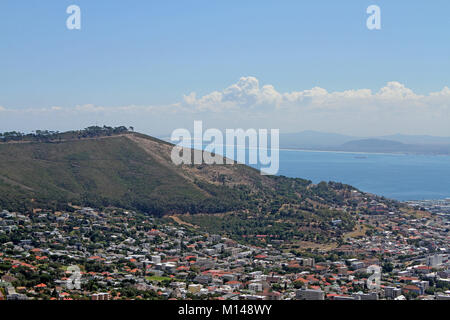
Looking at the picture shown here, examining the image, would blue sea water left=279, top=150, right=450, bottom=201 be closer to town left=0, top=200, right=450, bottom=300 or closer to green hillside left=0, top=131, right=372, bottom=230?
green hillside left=0, top=131, right=372, bottom=230

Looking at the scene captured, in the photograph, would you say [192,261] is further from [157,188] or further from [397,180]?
[397,180]

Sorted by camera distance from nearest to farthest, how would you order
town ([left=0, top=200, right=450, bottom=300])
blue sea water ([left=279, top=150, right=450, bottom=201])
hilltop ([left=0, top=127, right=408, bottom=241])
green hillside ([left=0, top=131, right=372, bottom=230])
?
town ([left=0, top=200, right=450, bottom=300]) → hilltop ([left=0, top=127, right=408, bottom=241]) → green hillside ([left=0, top=131, right=372, bottom=230]) → blue sea water ([left=279, top=150, right=450, bottom=201])

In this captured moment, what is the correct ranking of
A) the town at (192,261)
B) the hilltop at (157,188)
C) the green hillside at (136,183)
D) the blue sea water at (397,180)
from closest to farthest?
the town at (192,261) < the hilltop at (157,188) < the green hillside at (136,183) < the blue sea water at (397,180)

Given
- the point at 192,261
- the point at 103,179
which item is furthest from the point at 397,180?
the point at 192,261

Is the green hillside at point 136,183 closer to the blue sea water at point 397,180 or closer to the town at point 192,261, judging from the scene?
the town at point 192,261

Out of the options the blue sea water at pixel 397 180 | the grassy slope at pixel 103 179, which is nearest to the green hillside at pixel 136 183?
the grassy slope at pixel 103 179

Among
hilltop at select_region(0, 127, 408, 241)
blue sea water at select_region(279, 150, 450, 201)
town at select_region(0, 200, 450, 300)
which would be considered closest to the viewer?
town at select_region(0, 200, 450, 300)

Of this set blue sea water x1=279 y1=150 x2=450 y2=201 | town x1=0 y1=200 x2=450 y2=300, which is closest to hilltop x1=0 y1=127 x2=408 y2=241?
town x1=0 y1=200 x2=450 y2=300
